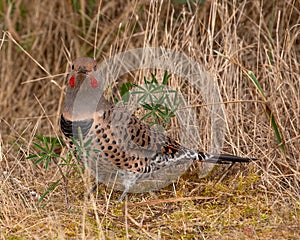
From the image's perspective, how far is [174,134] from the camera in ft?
13.5

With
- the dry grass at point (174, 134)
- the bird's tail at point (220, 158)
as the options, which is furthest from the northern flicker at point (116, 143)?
the dry grass at point (174, 134)

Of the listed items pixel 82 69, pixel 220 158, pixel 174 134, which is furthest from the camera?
pixel 174 134

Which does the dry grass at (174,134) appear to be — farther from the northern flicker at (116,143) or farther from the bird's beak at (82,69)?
the bird's beak at (82,69)

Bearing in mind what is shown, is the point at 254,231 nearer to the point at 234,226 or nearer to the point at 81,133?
the point at 234,226

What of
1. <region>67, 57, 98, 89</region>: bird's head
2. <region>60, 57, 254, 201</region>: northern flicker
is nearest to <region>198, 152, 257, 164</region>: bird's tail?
<region>60, 57, 254, 201</region>: northern flicker

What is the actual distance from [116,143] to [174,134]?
76cm

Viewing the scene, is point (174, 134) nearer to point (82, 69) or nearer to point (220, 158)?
point (220, 158)

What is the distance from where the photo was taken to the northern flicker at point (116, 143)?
133 inches

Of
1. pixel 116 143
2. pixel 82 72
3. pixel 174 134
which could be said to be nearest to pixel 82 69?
pixel 82 72

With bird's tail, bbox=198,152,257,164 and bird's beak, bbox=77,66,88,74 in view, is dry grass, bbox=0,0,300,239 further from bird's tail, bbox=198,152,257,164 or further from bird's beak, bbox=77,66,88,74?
bird's beak, bbox=77,66,88,74

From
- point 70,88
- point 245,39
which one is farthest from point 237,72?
point 70,88

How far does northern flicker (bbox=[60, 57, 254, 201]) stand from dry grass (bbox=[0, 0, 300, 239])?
0.11m

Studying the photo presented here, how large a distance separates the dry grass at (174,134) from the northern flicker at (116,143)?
0.11 meters

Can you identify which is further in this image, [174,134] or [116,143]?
[174,134]
